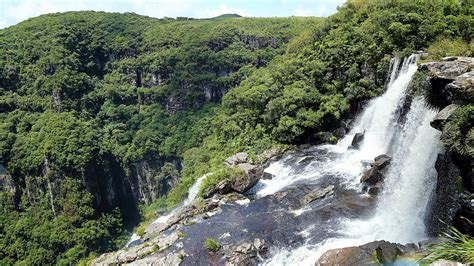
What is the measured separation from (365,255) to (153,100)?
62393mm

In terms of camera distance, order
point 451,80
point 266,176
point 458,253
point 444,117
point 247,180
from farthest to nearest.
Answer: point 266,176
point 247,180
point 451,80
point 444,117
point 458,253

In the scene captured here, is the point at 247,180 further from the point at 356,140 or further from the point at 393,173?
the point at 393,173

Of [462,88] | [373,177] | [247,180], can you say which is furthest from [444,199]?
[247,180]

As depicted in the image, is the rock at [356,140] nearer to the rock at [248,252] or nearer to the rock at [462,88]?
the rock at [462,88]

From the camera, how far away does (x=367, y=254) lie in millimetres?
14961

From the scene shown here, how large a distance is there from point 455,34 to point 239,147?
18888 mm

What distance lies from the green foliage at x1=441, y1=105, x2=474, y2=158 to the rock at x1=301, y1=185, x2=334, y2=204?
330 inches

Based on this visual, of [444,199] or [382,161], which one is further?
[382,161]

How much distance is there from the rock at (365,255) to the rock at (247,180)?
977cm

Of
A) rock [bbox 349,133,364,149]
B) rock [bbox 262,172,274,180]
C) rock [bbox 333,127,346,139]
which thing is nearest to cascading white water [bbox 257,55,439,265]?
rock [bbox 349,133,364,149]

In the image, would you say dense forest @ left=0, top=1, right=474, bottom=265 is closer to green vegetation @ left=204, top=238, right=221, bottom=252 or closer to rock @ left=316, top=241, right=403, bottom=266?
rock @ left=316, top=241, right=403, bottom=266

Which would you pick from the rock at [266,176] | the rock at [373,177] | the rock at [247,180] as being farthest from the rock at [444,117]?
the rock at [266,176]

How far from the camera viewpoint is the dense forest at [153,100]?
30.9 meters

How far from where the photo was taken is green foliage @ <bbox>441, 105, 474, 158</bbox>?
1397cm
